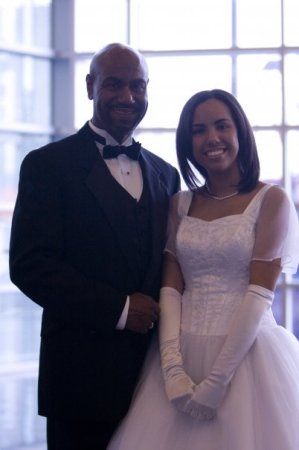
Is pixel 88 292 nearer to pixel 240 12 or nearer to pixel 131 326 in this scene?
pixel 131 326

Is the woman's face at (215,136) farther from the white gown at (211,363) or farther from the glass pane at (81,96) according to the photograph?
the glass pane at (81,96)

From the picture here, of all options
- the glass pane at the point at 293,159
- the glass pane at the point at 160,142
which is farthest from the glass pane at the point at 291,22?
the glass pane at the point at 160,142

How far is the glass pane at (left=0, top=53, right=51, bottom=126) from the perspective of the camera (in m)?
3.76

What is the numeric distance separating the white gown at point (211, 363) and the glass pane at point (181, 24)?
175cm

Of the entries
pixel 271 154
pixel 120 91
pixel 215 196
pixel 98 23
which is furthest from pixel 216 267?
pixel 98 23

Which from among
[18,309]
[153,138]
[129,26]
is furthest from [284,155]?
[18,309]

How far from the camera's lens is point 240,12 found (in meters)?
3.85

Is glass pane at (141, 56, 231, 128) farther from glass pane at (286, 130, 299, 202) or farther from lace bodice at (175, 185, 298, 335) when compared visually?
lace bodice at (175, 185, 298, 335)

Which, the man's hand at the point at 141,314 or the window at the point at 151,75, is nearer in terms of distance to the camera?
the man's hand at the point at 141,314

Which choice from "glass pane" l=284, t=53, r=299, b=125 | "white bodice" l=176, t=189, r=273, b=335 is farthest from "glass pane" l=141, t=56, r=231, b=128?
"white bodice" l=176, t=189, r=273, b=335

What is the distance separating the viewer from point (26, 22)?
151 inches

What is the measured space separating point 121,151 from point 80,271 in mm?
406

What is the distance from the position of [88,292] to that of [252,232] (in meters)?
0.50

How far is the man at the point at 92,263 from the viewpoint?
7.35ft
